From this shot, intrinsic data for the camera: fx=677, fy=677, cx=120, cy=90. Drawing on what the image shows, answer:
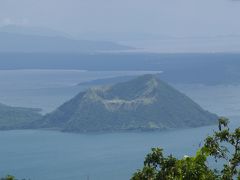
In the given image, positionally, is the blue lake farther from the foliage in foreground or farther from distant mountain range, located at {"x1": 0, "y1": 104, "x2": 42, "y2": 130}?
the foliage in foreground

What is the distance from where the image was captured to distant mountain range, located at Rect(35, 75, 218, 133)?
14888 centimetres

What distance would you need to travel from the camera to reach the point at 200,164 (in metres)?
13.0

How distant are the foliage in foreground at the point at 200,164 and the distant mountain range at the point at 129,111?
13085cm

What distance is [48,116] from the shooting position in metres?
154

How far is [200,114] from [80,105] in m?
27.3

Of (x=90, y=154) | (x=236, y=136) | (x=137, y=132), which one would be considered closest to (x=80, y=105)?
(x=137, y=132)

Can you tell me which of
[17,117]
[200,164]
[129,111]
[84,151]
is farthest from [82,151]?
[200,164]

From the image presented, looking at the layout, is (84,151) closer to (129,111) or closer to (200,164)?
(129,111)

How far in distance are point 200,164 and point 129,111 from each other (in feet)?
464

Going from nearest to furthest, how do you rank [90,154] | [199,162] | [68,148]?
[199,162] < [90,154] < [68,148]

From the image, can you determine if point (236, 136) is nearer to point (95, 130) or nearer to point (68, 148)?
point (68, 148)

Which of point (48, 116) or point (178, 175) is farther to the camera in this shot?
point (48, 116)

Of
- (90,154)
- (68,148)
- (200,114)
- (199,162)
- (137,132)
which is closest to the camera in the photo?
(199,162)

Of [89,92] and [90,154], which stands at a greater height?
[89,92]
